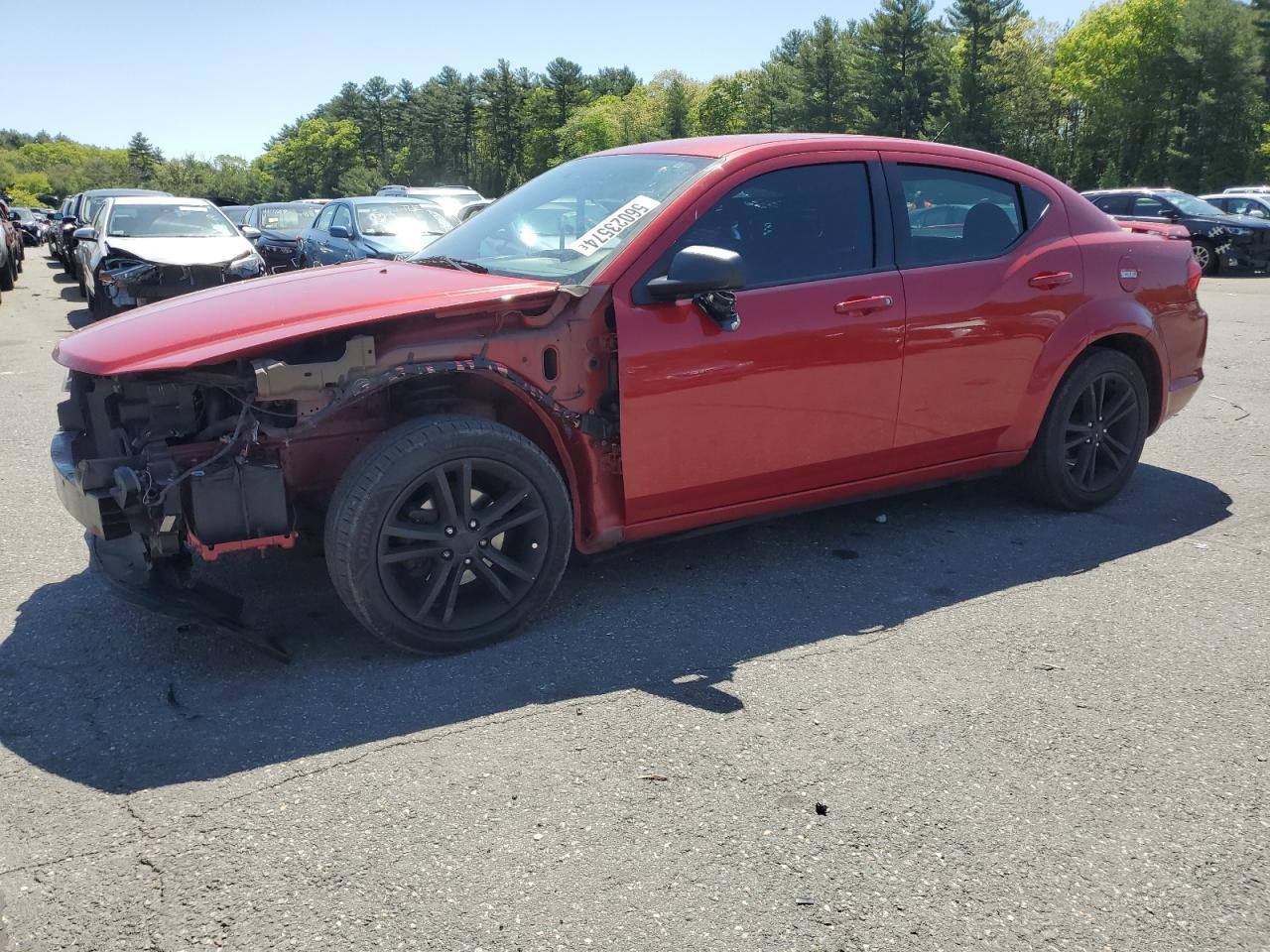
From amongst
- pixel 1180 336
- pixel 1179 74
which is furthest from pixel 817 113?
pixel 1180 336

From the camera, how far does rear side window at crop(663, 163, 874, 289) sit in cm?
401

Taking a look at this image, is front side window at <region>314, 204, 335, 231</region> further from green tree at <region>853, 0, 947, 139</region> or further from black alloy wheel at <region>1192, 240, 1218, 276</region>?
green tree at <region>853, 0, 947, 139</region>

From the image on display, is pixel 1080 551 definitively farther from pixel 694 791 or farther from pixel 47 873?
pixel 47 873

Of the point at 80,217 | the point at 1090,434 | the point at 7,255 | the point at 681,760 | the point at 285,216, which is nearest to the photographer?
the point at 681,760

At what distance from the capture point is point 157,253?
1156 cm

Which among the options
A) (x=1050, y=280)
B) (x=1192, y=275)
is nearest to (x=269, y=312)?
(x=1050, y=280)

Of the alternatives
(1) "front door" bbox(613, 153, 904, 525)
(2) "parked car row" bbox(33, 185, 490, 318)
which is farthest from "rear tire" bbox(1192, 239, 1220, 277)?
(1) "front door" bbox(613, 153, 904, 525)

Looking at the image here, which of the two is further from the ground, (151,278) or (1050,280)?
(151,278)

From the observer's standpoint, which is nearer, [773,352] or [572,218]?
[773,352]

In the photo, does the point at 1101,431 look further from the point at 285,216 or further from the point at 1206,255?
the point at 285,216

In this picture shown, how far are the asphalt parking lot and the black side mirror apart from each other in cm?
124

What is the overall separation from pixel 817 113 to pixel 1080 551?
244 feet

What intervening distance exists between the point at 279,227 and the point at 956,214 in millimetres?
17003

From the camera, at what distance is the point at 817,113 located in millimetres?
73625
